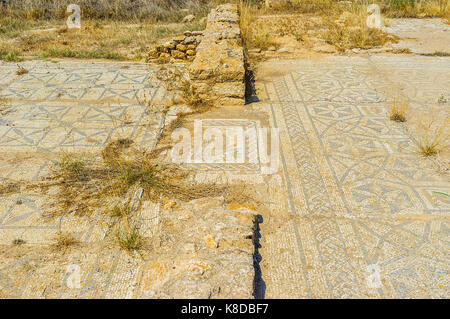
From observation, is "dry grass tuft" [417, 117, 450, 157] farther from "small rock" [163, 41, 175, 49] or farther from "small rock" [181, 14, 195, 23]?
"small rock" [181, 14, 195, 23]

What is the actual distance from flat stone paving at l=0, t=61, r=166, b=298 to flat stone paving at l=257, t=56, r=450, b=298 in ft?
3.91

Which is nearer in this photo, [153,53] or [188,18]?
[153,53]

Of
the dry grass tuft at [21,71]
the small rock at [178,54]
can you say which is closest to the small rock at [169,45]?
the small rock at [178,54]

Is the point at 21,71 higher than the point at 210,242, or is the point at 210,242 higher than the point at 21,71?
the point at 21,71

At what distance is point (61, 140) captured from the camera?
12.3ft

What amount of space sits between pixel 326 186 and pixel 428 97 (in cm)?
270

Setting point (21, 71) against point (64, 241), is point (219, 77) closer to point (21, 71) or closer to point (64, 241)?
point (64, 241)

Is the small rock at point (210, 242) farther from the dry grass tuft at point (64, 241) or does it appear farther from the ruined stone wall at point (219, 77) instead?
the ruined stone wall at point (219, 77)

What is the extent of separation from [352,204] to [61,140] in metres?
3.08

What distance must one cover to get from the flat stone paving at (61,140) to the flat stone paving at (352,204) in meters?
1.19

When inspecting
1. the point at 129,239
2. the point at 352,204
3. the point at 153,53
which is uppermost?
the point at 153,53

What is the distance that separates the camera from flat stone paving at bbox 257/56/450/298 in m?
2.21

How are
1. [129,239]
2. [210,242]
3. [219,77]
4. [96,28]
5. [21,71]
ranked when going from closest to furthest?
[210,242] → [129,239] → [219,77] → [21,71] → [96,28]

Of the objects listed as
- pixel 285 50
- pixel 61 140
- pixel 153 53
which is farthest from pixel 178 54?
pixel 61 140
